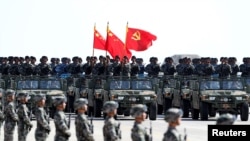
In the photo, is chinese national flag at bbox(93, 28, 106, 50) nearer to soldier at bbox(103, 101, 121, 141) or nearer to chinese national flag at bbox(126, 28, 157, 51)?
chinese national flag at bbox(126, 28, 157, 51)

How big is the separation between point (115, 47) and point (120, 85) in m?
5.98

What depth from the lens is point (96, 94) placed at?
35844 millimetres

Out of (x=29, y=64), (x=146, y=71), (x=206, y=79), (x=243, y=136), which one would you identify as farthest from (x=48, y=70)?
(x=243, y=136)

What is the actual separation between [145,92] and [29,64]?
5.96m

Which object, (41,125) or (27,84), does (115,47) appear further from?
(41,125)

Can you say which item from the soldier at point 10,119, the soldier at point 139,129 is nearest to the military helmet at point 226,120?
the soldier at point 139,129

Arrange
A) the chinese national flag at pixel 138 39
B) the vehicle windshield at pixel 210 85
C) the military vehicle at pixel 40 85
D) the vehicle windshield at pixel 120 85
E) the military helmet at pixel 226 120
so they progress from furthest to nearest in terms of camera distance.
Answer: the chinese national flag at pixel 138 39
the military vehicle at pixel 40 85
the vehicle windshield at pixel 120 85
the vehicle windshield at pixel 210 85
the military helmet at pixel 226 120

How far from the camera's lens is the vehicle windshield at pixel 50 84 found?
35934 millimetres

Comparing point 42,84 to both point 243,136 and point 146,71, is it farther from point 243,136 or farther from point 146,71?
point 243,136

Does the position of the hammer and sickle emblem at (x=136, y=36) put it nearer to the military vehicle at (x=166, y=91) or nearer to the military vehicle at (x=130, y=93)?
the military vehicle at (x=166, y=91)

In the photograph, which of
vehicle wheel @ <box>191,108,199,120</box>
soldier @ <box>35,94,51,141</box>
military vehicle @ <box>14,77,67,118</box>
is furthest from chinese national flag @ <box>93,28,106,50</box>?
soldier @ <box>35,94,51,141</box>

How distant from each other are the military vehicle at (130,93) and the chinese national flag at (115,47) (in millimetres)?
5426

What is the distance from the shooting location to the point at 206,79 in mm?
34969

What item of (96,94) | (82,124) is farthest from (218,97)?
(82,124)
